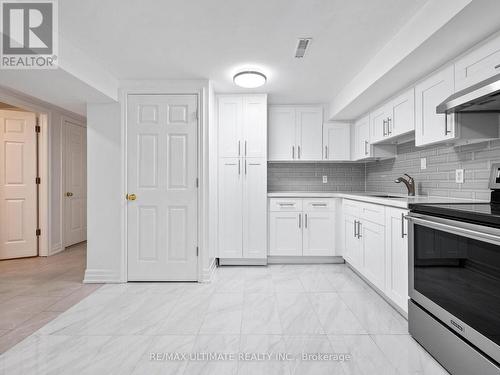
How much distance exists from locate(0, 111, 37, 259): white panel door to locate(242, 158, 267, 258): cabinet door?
322 cm

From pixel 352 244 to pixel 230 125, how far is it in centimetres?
213

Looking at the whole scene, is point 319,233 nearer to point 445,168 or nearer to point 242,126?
point 445,168

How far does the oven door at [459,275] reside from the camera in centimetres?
126

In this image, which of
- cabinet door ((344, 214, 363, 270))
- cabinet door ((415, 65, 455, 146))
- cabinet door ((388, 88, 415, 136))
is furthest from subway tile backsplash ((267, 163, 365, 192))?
cabinet door ((415, 65, 455, 146))

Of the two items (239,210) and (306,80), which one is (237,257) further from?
(306,80)

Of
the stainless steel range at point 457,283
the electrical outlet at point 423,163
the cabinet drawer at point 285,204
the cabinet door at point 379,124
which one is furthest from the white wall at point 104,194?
the electrical outlet at point 423,163

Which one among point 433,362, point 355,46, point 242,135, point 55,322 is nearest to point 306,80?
point 355,46

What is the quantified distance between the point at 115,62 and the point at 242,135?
1.62 metres

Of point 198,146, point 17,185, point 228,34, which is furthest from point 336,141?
point 17,185

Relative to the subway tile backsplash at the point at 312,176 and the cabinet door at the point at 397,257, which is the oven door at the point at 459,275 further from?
the subway tile backsplash at the point at 312,176

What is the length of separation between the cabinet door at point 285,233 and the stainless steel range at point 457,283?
5.90 feet

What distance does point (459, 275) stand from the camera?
57.6 inches

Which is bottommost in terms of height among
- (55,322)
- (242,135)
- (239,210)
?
(55,322)

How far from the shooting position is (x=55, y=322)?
215cm
